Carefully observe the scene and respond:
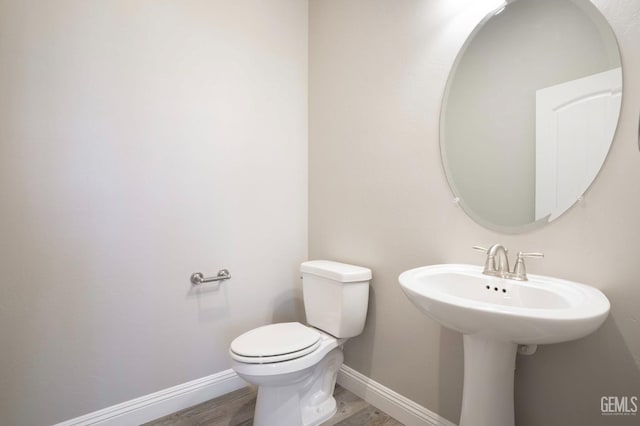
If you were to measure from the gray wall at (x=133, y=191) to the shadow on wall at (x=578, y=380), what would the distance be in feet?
4.51

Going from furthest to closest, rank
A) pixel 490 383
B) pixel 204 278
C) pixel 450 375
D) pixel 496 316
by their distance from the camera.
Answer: pixel 204 278 → pixel 450 375 → pixel 490 383 → pixel 496 316

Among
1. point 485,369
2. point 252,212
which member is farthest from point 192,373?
point 485,369

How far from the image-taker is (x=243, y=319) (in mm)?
1869

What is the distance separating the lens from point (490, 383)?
102 cm

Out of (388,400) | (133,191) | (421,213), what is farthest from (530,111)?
(133,191)

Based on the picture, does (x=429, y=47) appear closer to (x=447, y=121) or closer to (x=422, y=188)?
(x=447, y=121)

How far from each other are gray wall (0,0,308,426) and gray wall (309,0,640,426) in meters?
0.36

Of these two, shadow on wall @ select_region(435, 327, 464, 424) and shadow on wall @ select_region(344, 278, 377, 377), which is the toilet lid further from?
shadow on wall @ select_region(435, 327, 464, 424)

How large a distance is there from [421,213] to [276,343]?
0.91m

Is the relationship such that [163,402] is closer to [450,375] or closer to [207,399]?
[207,399]

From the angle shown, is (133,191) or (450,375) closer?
(450,375)

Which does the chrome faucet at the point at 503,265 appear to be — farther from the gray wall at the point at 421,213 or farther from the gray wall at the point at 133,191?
the gray wall at the point at 133,191

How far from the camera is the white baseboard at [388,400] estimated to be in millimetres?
1429

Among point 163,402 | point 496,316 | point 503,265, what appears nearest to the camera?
point 496,316
